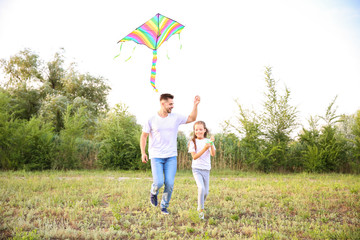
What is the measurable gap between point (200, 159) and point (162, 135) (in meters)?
0.82

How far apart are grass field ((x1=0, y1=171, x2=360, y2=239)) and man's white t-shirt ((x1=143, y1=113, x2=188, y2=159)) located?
1149 millimetres

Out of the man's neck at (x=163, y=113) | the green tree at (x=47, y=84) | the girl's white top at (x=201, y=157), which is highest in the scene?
the green tree at (x=47, y=84)

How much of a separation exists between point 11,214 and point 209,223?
3.63 metres

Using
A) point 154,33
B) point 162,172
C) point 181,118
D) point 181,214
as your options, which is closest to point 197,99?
point 181,118

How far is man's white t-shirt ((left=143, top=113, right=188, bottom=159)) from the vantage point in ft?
16.9

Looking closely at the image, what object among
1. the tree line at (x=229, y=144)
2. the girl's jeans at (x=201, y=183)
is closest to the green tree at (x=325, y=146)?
the tree line at (x=229, y=144)

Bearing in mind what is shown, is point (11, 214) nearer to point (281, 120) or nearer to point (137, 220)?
point (137, 220)

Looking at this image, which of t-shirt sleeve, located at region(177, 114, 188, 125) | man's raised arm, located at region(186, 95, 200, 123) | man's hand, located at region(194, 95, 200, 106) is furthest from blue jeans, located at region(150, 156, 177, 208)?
man's hand, located at region(194, 95, 200, 106)

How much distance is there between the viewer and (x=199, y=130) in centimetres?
538

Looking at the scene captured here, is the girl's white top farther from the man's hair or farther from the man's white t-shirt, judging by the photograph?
the man's hair

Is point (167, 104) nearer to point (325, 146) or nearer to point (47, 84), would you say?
point (325, 146)

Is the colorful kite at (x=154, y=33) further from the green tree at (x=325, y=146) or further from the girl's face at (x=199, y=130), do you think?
the green tree at (x=325, y=146)

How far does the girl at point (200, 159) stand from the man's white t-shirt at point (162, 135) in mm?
395

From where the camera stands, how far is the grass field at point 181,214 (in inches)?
171
